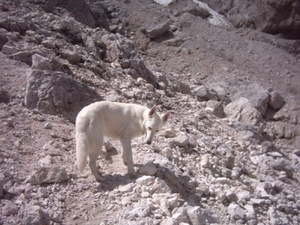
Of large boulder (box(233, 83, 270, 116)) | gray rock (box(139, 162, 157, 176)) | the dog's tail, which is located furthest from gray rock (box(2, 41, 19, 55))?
large boulder (box(233, 83, 270, 116))

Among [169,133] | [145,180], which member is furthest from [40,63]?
[145,180]

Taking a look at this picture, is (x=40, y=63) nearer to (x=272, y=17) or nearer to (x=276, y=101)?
(x=276, y=101)

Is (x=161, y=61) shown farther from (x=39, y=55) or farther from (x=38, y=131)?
(x=38, y=131)

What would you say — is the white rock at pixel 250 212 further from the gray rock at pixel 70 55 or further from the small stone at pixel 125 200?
the gray rock at pixel 70 55

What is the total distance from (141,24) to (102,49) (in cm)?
923

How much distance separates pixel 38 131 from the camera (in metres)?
7.87

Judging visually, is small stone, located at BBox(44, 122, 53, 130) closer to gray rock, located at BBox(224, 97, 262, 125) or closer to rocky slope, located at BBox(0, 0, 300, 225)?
rocky slope, located at BBox(0, 0, 300, 225)

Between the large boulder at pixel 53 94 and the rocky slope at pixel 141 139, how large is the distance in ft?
0.09

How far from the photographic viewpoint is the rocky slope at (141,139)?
618cm

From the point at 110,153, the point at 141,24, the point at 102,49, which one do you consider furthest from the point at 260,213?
the point at 141,24

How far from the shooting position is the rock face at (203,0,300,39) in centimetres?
2655

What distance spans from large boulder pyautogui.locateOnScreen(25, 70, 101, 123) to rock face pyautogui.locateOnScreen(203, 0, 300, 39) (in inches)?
818

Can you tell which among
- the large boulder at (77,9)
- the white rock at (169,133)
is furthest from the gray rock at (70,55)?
the large boulder at (77,9)

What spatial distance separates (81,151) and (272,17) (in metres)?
24.1
